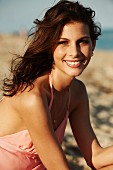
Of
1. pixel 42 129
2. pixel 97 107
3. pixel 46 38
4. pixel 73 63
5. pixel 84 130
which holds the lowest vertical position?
pixel 97 107

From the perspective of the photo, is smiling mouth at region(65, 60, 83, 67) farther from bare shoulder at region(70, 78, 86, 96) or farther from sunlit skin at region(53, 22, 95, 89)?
bare shoulder at region(70, 78, 86, 96)

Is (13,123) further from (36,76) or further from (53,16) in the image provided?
(53,16)

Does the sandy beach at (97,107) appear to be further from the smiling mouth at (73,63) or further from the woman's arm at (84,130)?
the smiling mouth at (73,63)

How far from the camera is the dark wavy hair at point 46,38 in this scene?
2.57m

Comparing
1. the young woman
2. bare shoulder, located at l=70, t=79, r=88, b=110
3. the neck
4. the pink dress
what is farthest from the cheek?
bare shoulder, located at l=70, t=79, r=88, b=110

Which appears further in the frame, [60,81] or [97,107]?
[97,107]

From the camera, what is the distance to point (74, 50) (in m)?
2.57

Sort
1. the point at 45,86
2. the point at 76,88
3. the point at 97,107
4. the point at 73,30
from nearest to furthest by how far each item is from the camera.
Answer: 1. the point at 73,30
2. the point at 45,86
3. the point at 76,88
4. the point at 97,107

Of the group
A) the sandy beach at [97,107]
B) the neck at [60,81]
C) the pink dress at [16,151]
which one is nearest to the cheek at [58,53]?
the neck at [60,81]

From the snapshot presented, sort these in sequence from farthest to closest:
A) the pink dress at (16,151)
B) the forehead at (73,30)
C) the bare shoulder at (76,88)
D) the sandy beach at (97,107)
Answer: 1. the sandy beach at (97,107)
2. the bare shoulder at (76,88)
3. the pink dress at (16,151)
4. the forehead at (73,30)

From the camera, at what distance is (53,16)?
2.59m

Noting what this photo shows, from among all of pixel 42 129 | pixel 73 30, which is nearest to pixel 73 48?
pixel 73 30

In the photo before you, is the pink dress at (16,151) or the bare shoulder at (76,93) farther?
the bare shoulder at (76,93)

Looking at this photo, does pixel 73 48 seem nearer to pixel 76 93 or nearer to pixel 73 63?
pixel 73 63
